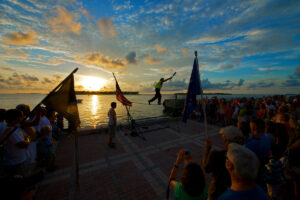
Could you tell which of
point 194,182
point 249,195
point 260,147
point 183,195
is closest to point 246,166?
point 249,195

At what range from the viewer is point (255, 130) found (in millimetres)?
2986

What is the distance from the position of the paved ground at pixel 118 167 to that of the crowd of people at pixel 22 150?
97 cm

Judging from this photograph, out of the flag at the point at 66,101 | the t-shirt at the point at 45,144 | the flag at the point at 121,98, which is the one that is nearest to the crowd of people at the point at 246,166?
the flag at the point at 66,101

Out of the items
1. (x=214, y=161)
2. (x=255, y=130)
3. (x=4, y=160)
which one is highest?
(x=255, y=130)

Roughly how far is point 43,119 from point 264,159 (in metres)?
7.61

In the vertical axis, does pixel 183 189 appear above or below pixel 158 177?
above

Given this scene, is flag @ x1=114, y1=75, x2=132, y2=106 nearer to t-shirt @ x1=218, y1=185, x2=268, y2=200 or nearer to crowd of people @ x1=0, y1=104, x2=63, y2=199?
crowd of people @ x1=0, y1=104, x2=63, y2=199

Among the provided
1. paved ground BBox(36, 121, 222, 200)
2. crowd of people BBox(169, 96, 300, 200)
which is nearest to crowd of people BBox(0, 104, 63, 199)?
paved ground BBox(36, 121, 222, 200)

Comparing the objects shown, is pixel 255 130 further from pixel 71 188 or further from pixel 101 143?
pixel 101 143

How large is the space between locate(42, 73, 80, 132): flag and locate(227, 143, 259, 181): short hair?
3.14 meters

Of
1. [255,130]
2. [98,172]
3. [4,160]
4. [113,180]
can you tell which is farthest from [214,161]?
[4,160]

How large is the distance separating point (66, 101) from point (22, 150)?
1.90 meters

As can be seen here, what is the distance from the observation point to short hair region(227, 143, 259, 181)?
1.40 metres

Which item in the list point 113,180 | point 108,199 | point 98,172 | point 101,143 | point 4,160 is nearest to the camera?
point 4,160
